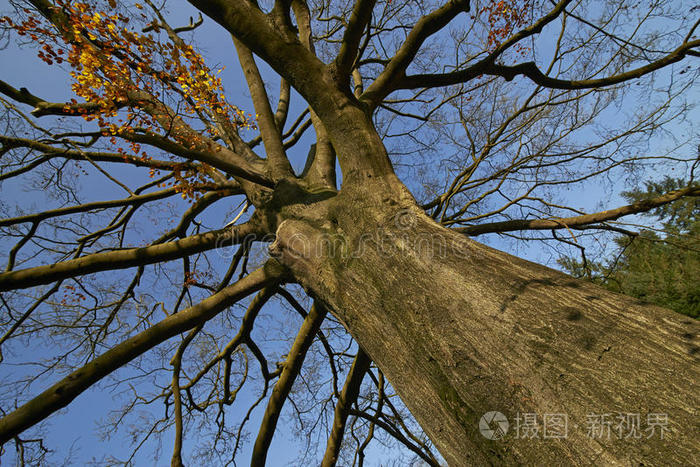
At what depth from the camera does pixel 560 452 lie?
0.81 meters

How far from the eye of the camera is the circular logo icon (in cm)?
92

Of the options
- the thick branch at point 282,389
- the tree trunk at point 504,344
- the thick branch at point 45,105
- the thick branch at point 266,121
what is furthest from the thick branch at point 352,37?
the thick branch at point 282,389

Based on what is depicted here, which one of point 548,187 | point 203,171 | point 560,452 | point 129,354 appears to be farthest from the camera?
point 548,187

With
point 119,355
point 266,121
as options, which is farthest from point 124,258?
point 266,121

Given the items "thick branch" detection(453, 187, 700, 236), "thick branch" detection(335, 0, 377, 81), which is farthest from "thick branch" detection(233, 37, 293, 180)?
"thick branch" detection(453, 187, 700, 236)

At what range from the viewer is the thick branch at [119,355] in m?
1.49

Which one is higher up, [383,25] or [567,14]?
[383,25]

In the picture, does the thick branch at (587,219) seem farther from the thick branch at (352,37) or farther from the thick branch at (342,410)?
Result: the thick branch at (342,410)

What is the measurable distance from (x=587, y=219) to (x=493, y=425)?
2321 millimetres

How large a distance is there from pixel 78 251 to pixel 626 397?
14.0ft

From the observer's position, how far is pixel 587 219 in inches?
102

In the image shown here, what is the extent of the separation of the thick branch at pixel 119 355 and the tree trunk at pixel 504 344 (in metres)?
0.78

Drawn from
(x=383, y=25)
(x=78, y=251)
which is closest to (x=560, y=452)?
(x=78, y=251)

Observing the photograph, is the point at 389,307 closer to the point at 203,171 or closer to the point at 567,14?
the point at 203,171
